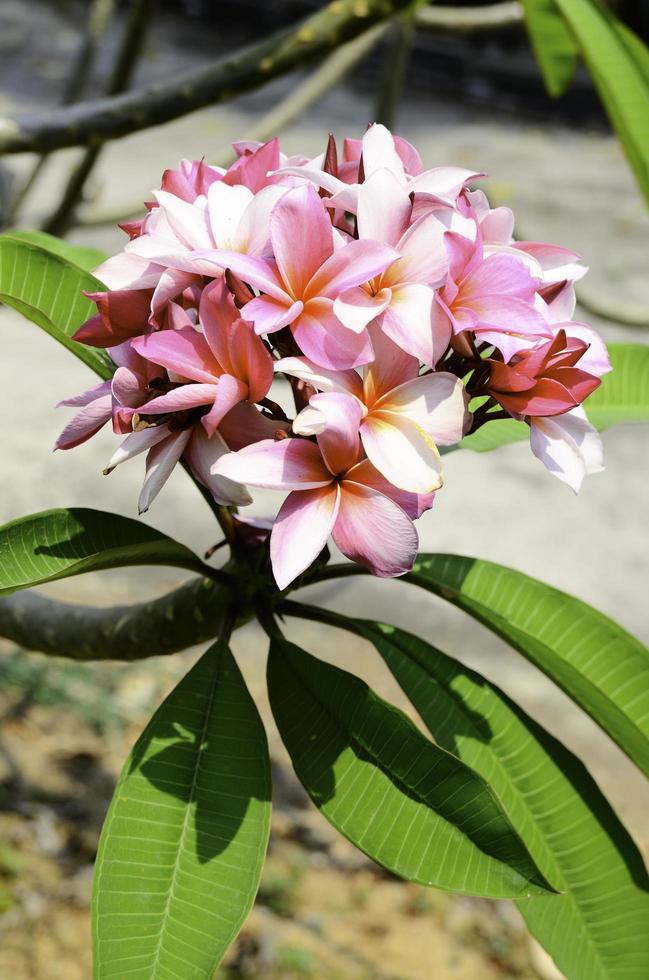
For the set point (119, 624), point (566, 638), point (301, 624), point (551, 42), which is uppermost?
point (551, 42)

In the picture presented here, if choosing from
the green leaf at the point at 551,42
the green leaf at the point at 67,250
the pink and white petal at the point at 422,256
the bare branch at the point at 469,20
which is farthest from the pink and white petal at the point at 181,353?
the bare branch at the point at 469,20

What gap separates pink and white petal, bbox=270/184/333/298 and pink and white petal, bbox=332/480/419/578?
118 millimetres

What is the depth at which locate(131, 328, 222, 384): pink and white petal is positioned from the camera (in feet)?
1.74

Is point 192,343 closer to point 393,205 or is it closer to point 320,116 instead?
point 393,205

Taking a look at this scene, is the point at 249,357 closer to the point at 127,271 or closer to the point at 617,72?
the point at 127,271

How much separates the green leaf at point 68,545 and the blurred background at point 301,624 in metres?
0.97

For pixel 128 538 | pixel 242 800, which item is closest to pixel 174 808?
pixel 242 800

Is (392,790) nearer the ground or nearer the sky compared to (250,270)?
nearer the ground

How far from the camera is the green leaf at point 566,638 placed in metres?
0.68

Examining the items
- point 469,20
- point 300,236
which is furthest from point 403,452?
point 469,20

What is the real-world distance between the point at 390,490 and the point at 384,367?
64 mm

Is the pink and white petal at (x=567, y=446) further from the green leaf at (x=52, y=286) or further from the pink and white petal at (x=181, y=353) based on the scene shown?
the green leaf at (x=52, y=286)

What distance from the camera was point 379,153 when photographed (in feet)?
1.89

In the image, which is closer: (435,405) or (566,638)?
(435,405)
